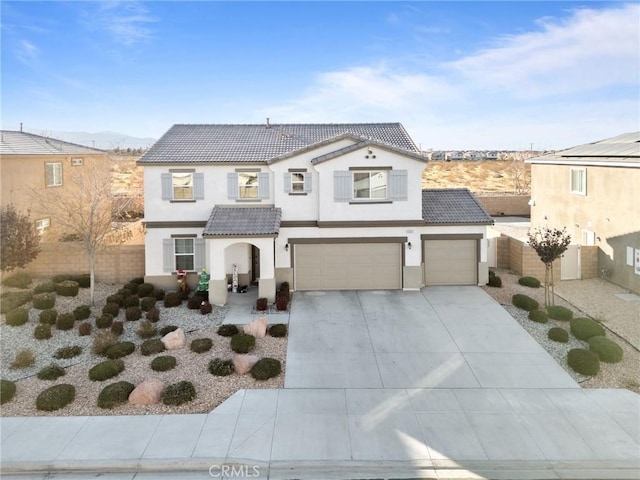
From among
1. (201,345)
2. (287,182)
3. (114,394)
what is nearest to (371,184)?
(287,182)

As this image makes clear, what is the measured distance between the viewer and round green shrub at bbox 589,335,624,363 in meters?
14.1

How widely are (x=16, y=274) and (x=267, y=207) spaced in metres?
11.4

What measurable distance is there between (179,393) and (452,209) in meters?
15.4

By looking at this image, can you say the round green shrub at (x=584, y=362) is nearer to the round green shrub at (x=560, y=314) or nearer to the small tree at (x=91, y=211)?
the round green shrub at (x=560, y=314)

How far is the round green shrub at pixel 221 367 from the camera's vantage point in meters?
13.4

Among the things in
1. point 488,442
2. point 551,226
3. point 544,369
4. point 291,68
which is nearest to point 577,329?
point 544,369

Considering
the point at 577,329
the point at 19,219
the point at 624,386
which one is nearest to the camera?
the point at 624,386

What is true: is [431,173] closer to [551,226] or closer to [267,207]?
[551,226]

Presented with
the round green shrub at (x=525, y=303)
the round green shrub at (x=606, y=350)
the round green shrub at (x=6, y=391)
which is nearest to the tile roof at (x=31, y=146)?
the round green shrub at (x=6, y=391)

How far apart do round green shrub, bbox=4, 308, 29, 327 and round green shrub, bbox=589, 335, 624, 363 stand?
Result: 18905 mm

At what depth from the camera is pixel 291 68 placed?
93.3ft

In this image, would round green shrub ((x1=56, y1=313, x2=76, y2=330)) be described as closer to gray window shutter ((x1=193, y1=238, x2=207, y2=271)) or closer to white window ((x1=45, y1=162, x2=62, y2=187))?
gray window shutter ((x1=193, y1=238, x2=207, y2=271))

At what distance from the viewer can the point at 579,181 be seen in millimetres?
25906

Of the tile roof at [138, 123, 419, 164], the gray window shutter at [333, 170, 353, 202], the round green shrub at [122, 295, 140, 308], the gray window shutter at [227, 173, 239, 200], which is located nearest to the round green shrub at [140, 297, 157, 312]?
the round green shrub at [122, 295, 140, 308]
